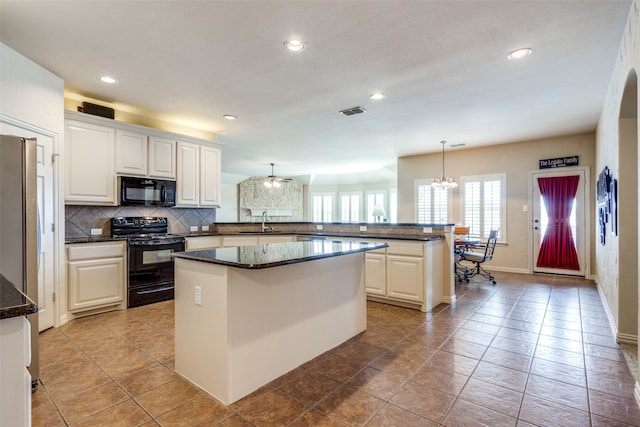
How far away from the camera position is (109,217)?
4.29 metres

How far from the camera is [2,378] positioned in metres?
0.91

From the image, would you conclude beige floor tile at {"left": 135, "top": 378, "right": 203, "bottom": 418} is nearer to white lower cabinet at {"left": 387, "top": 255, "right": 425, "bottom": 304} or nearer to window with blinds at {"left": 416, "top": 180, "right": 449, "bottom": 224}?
white lower cabinet at {"left": 387, "top": 255, "right": 425, "bottom": 304}

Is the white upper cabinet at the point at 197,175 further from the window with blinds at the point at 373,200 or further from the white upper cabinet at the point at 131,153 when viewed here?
the window with blinds at the point at 373,200

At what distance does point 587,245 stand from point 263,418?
20.8 ft

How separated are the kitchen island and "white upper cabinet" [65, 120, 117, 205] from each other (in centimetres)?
239

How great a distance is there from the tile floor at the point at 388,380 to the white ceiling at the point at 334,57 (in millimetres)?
2622

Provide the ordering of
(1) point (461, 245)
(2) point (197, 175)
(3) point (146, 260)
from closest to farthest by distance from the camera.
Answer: (3) point (146, 260) → (2) point (197, 175) → (1) point (461, 245)

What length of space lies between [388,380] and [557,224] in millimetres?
5394

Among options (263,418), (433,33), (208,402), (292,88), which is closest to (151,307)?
(208,402)

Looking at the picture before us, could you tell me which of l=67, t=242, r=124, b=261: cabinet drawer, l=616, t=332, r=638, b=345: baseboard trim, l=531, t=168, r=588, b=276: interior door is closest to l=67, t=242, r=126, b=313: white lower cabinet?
l=67, t=242, r=124, b=261: cabinet drawer

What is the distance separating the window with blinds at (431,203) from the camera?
719 cm

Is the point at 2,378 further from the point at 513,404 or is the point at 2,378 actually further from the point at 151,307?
the point at 151,307

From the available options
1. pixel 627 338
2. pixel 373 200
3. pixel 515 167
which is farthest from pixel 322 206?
pixel 627 338

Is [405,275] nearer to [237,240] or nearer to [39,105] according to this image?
[237,240]
